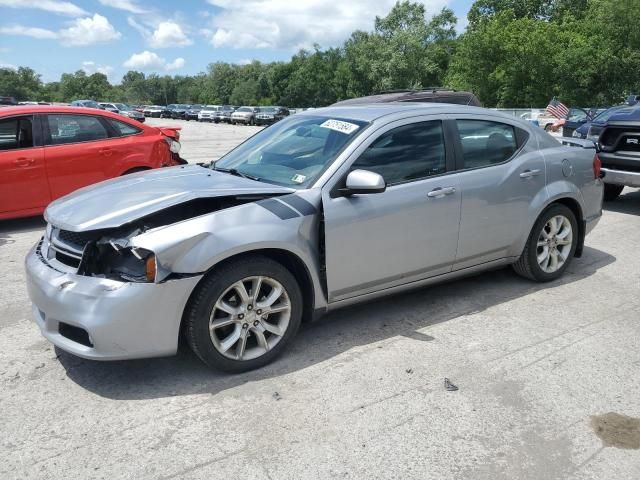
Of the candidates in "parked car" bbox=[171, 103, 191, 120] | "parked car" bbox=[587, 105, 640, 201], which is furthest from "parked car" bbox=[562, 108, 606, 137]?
"parked car" bbox=[171, 103, 191, 120]

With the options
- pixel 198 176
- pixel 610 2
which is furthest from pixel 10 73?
pixel 198 176

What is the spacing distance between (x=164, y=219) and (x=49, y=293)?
0.75 m

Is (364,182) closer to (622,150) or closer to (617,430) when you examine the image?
(617,430)

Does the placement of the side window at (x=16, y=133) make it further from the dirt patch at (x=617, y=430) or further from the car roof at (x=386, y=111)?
the dirt patch at (x=617, y=430)

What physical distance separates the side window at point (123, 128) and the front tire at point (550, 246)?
5.37 metres

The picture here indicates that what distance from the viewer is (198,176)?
396 centimetres

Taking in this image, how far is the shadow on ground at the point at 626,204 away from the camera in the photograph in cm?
840

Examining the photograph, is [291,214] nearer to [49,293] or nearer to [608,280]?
[49,293]

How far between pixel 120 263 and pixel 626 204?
822 centimetres

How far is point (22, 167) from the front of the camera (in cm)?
674

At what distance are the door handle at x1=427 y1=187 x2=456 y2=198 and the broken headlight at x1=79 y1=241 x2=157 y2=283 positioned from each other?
2.01 m

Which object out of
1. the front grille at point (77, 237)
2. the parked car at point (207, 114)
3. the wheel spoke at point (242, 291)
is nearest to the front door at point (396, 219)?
the wheel spoke at point (242, 291)

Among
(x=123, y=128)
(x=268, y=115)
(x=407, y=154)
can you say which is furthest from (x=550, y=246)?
(x=268, y=115)

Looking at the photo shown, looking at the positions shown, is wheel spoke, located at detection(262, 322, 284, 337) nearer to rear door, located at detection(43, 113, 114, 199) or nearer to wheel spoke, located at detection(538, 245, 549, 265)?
wheel spoke, located at detection(538, 245, 549, 265)
